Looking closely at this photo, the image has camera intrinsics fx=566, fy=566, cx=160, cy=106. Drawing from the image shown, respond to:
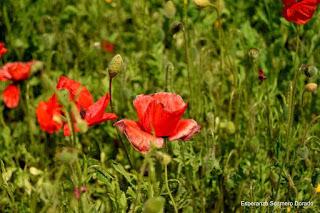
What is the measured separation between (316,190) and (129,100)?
3.43ft

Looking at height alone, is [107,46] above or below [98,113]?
below

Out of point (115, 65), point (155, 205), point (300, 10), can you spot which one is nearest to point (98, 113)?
point (115, 65)

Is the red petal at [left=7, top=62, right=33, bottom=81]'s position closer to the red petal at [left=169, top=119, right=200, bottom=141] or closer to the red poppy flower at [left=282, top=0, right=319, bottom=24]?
the red petal at [left=169, top=119, right=200, bottom=141]

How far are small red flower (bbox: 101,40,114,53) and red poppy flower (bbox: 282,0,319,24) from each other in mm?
1296

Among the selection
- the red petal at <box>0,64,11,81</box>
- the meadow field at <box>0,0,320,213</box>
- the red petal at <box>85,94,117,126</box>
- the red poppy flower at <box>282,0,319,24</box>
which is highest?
the red poppy flower at <box>282,0,319,24</box>

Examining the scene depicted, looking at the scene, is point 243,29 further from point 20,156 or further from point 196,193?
point 20,156

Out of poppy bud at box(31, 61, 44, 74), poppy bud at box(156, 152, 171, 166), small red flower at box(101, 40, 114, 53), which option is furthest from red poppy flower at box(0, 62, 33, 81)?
small red flower at box(101, 40, 114, 53)

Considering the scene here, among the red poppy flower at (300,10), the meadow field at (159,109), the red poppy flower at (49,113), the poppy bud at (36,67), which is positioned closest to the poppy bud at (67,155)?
the meadow field at (159,109)

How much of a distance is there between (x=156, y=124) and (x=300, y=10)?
2.28 feet

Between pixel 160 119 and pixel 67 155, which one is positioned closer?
pixel 67 155

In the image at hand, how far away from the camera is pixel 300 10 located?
5.95ft

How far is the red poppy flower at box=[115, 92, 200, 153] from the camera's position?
142cm

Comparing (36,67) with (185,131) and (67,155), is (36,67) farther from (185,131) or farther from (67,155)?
(185,131)

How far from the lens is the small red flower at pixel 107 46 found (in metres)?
2.95
